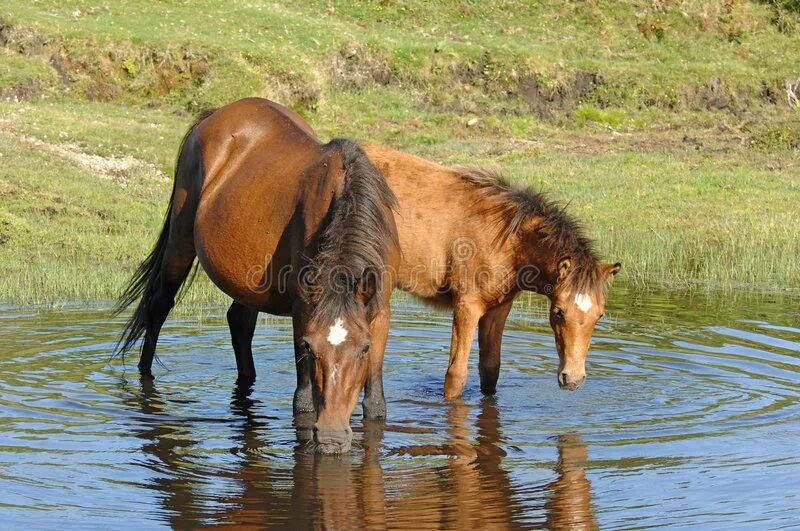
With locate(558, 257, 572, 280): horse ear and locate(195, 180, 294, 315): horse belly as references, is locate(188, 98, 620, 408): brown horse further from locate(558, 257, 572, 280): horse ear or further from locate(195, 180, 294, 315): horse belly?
locate(195, 180, 294, 315): horse belly

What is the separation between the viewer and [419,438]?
6750 mm

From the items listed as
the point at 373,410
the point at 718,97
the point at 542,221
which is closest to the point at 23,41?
the point at 718,97

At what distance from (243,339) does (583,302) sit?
272 cm

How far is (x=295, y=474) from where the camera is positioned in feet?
19.3

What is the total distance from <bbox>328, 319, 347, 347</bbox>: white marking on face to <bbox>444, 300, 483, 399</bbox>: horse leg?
2134 millimetres

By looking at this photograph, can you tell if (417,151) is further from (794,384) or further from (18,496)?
(18,496)

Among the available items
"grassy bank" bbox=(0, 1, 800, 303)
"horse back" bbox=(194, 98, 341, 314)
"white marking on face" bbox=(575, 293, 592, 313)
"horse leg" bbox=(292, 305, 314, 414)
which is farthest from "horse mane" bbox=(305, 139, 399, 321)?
"grassy bank" bbox=(0, 1, 800, 303)

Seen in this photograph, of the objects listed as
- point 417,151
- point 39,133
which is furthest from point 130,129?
point 417,151

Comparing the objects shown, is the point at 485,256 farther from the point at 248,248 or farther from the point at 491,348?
the point at 248,248

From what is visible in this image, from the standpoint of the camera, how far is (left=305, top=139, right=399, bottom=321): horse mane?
18.3ft

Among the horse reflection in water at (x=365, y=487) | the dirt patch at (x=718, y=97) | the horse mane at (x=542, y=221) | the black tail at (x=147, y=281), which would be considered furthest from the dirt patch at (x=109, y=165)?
the dirt patch at (x=718, y=97)

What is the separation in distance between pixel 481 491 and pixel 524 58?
79.1 feet

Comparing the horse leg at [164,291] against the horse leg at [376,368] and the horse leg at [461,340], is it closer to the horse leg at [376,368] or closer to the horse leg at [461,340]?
the horse leg at [461,340]

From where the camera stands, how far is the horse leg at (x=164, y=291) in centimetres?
858
